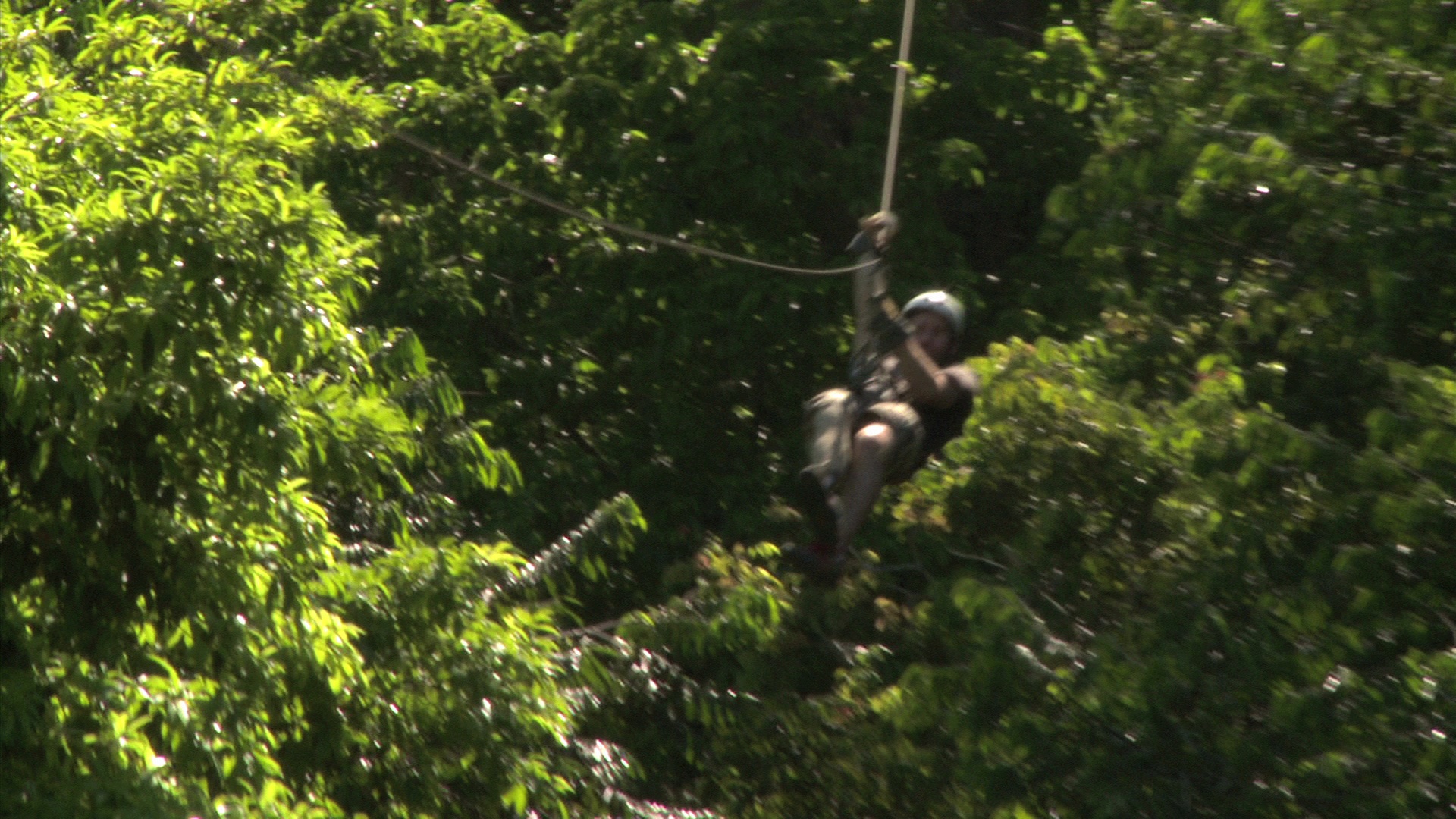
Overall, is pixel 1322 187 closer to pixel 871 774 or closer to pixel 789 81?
pixel 871 774

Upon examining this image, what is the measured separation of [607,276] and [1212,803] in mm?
4689

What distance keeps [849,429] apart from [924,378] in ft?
1.19

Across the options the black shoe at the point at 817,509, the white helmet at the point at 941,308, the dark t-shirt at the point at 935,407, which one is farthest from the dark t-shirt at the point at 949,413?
the black shoe at the point at 817,509

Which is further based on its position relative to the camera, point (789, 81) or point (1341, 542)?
point (789, 81)

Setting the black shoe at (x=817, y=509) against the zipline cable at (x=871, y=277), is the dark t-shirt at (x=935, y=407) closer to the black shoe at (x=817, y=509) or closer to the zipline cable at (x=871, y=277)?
the zipline cable at (x=871, y=277)

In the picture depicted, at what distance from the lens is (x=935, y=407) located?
257 inches

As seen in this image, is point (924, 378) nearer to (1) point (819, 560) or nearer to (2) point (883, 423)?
(2) point (883, 423)

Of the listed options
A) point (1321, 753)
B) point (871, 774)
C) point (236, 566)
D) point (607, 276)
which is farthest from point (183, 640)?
point (607, 276)

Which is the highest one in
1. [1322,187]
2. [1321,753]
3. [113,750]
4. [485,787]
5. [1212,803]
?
[1322,187]

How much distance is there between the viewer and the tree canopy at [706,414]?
4.78 metres

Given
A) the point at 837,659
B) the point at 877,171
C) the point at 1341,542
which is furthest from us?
the point at 877,171

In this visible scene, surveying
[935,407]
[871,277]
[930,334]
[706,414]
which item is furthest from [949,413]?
[706,414]

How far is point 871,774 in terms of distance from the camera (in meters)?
7.99

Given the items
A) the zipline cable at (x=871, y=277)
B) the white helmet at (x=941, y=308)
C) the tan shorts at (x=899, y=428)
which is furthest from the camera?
the white helmet at (x=941, y=308)
